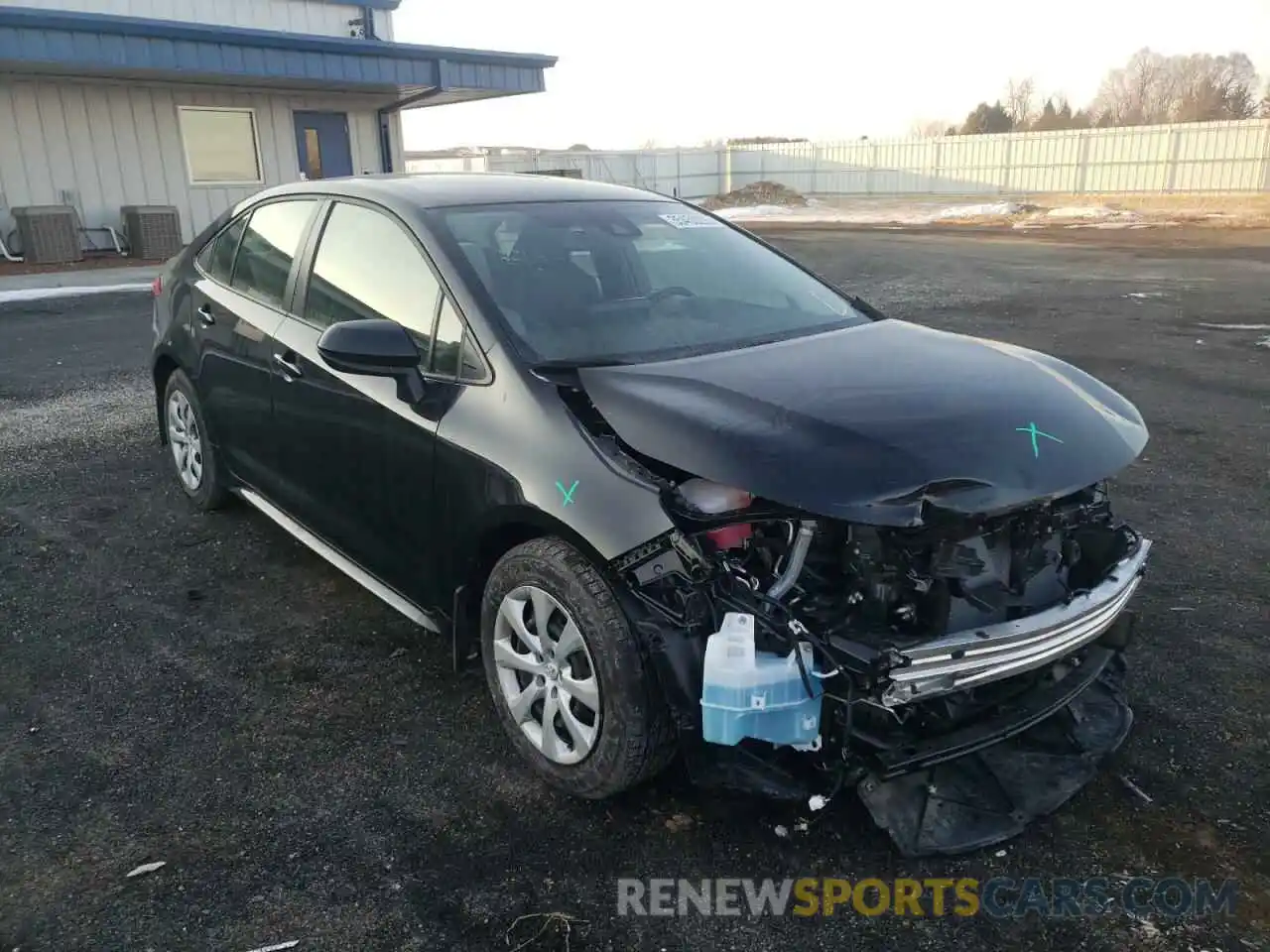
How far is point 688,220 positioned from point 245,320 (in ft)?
6.38

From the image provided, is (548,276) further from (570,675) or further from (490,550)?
(570,675)

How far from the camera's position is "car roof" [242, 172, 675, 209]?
3.67m

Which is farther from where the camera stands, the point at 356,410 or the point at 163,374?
the point at 163,374

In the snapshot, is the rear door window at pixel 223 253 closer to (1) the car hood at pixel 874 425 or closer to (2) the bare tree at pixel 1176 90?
(1) the car hood at pixel 874 425

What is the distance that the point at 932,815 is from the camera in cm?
259

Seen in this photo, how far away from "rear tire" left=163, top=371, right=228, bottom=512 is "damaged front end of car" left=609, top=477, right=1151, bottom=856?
3.06 meters

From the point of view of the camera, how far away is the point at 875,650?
2.34 meters

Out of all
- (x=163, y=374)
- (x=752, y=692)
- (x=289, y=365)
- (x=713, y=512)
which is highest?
(x=289, y=365)

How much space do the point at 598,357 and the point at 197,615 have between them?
2173 mm

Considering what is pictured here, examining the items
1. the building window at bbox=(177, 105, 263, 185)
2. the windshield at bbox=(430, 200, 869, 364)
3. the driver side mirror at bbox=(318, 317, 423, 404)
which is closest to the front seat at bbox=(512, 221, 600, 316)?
the windshield at bbox=(430, 200, 869, 364)

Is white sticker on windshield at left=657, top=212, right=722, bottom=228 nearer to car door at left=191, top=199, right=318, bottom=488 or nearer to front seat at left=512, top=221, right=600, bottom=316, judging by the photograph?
front seat at left=512, top=221, right=600, bottom=316

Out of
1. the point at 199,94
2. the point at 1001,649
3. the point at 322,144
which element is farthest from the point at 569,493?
the point at 322,144

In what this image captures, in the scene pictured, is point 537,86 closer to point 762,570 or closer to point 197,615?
point 197,615

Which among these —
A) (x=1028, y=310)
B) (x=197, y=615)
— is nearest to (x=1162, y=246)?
(x=1028, y=310)
